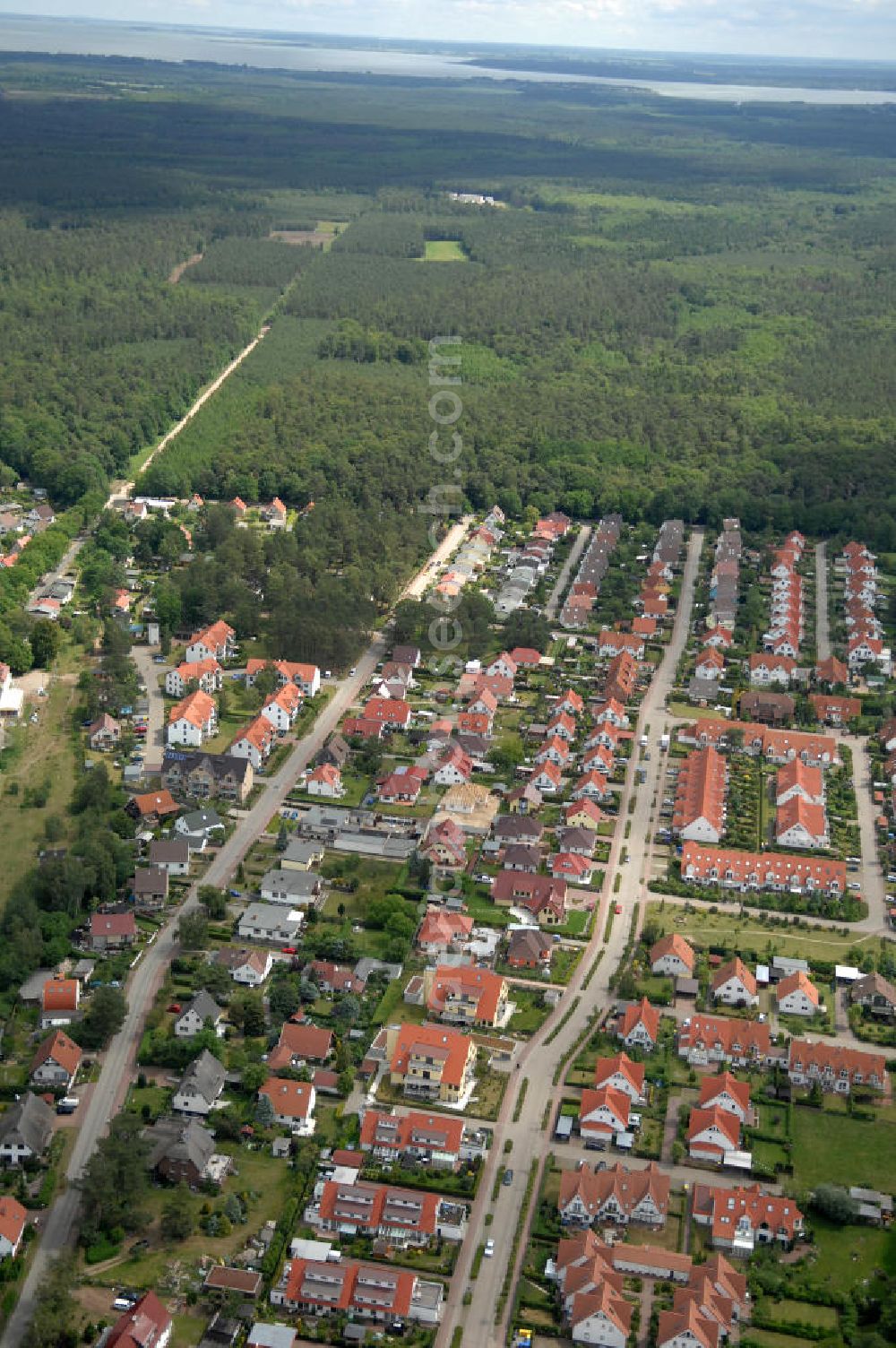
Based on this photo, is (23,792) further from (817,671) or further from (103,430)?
(103,430)

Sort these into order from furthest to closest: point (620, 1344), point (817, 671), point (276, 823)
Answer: point (817, 671) < point (276, 823) < point (620, 1344)

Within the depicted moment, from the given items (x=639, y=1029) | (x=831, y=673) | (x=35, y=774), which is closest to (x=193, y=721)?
(x=35, y=774)

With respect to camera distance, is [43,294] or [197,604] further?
[43,294]

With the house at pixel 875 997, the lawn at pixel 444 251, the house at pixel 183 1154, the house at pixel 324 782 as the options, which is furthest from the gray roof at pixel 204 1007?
the lawn at pixel 444 251

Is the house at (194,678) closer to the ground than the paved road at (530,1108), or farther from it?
farther from it

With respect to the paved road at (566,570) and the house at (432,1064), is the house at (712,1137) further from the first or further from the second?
the paved road at (566,570)

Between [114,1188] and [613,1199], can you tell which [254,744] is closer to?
[114,1188]

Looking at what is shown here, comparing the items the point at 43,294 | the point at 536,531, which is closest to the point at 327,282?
the point at 43,294
